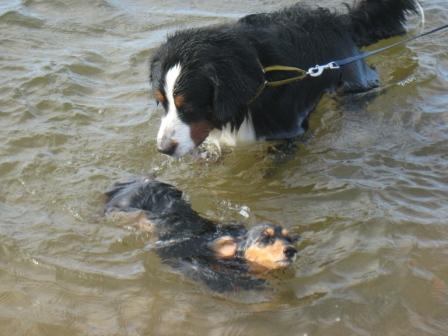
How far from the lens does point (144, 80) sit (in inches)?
225

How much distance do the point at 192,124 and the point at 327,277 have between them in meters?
1.29

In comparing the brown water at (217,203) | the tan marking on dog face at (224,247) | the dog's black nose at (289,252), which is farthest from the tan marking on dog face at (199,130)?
the dog's black nose at (289,252)

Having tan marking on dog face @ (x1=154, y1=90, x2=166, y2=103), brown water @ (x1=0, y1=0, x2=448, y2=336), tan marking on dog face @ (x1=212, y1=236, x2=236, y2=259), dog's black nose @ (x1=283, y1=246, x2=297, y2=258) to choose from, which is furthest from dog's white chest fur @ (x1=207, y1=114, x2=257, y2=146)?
dog's black nose @ (x1=283, y1=246, x2=297, y2=258)

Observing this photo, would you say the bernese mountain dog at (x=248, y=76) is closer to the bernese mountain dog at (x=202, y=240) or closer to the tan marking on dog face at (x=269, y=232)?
the bernese mountain dog at (x=202, y=240)

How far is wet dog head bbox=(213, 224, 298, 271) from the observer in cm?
277

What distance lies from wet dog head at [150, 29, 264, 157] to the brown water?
53 cm

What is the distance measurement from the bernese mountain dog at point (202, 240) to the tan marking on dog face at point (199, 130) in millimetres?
366

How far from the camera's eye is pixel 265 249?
2814mm

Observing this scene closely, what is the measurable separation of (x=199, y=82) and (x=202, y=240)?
1008 millimetres

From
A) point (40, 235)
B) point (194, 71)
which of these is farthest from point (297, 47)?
point (40, 235)

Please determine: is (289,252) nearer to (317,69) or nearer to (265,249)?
(265,249)

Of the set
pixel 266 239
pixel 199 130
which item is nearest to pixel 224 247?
pixel 266 239

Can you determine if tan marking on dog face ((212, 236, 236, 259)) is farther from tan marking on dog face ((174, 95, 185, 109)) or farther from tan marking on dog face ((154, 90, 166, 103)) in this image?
tan marking on dog face ((154, 90, 166, 103))

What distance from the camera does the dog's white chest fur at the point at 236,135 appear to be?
4.09 meters
